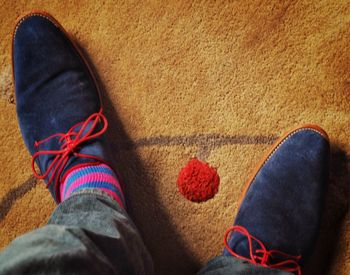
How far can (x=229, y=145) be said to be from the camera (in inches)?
31.1

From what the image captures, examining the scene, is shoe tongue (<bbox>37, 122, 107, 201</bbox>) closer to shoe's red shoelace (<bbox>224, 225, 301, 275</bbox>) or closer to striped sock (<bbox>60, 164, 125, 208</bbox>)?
striped sock (<bbox>60, 164, 125, 208</bbox>)

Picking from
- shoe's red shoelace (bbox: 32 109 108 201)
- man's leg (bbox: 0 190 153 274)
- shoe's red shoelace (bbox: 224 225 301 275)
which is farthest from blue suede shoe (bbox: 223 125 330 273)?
shoe's red shoelace (bbox: 32 109 108 201)

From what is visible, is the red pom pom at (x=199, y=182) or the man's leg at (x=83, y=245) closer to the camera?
the man's leg at (x=83, y=245)

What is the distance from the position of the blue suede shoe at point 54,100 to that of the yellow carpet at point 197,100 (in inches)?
1.5

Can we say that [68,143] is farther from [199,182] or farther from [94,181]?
[199,182]

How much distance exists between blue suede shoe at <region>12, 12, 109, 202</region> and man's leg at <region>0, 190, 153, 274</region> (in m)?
0.13

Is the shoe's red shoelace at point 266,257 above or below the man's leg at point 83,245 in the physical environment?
below

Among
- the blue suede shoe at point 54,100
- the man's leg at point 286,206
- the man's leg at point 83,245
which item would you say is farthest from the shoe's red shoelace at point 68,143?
the man's leg at point 286,206

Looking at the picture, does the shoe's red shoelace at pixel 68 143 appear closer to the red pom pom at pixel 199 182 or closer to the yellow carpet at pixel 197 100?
the yellow carpet at pixel 197 100

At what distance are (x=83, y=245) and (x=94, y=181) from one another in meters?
0.25

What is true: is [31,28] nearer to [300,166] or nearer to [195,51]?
[195,51]

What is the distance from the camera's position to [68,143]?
768 millimetres

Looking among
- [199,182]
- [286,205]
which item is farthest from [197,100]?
[286,205]

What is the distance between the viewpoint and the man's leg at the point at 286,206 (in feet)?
2.43
